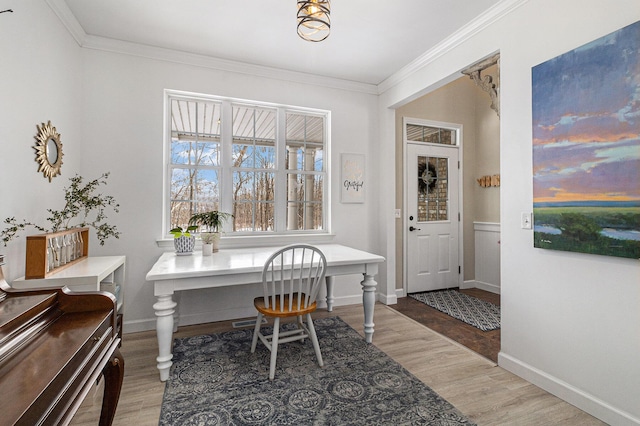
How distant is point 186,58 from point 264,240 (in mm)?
2045

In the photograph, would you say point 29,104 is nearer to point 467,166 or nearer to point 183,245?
point 183,245

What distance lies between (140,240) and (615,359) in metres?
3.66

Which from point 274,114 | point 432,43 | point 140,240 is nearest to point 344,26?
point 432,43

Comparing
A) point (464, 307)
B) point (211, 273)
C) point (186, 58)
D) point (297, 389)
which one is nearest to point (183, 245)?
point (211, 273)

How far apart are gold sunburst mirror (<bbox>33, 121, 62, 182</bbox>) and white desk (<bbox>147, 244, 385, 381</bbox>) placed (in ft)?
3.33

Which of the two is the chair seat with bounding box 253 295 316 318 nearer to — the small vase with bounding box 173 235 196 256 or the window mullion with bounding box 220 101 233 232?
the small vase with bounding box 173 235 196 256

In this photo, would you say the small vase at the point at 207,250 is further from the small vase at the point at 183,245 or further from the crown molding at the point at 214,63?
the crown molding at the point at 214,63

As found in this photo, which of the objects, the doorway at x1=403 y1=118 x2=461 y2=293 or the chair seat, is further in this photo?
the doorway at x1=403 y1=118 x2=461 y2=293

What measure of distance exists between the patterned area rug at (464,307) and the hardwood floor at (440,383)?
0.61 meters

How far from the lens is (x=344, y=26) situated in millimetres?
2678

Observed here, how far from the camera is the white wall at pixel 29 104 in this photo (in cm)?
181

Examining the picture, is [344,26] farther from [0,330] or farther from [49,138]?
[0,330]

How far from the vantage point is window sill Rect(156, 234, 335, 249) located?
10.4ft

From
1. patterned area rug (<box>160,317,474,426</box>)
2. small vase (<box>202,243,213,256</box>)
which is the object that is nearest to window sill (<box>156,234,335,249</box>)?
small vase (<box>202,243,213,256</box>)
